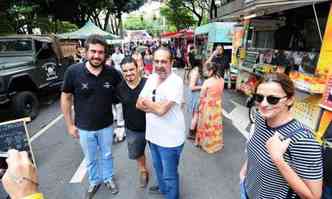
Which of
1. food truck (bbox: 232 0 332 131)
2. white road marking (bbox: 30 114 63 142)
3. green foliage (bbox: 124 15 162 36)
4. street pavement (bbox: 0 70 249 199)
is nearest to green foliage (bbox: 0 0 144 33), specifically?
white road marking (bbox: 30 114 63 142)

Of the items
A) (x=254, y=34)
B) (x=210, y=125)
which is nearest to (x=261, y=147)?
(x=210, y=125)

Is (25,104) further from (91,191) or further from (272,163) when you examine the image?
(272,163)

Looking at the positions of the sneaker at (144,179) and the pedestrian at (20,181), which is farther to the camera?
the sneaker at (144,179)

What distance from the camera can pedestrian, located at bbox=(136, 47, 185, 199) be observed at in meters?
2.62

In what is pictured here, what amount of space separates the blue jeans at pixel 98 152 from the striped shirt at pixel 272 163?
6.33 feet

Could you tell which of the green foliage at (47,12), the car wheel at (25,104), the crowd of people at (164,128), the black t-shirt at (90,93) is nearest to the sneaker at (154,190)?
the crowd of people at (164,128)

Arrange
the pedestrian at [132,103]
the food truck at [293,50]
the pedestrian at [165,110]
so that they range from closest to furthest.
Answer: the pedestrian at [165,110] → the pedestrian at [132,103] → the food truck at [293,50]

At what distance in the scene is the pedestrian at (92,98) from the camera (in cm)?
308

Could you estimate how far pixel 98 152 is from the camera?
3.53 meters

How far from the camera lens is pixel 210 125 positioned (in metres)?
4.78

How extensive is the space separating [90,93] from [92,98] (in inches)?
2.4

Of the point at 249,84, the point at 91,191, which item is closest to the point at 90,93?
the point at 91,191

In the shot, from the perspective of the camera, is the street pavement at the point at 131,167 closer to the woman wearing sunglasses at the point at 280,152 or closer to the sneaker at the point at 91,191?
the sneaker at the point at 91,191

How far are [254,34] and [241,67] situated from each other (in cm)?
131
